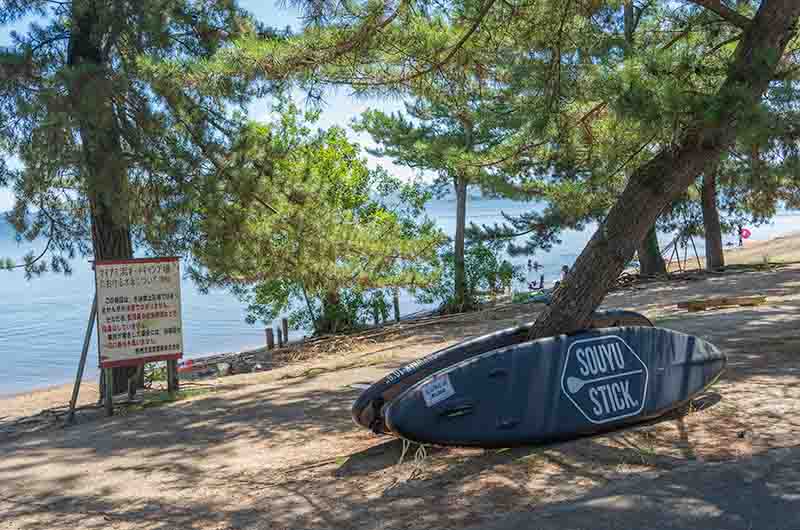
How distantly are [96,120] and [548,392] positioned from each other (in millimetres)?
6022

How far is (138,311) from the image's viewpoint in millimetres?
8242

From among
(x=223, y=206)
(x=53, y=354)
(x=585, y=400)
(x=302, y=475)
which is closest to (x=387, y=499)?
(x=302, y=475)

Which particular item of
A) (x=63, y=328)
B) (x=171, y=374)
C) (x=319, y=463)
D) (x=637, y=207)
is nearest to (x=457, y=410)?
(x=319, y=463)

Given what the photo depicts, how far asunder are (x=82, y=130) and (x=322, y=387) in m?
3.94

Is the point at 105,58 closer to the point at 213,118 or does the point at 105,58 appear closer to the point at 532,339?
the point at 213,118

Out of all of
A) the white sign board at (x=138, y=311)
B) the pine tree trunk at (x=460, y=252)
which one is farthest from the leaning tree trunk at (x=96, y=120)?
the pine tree trunk at (x=460, y=252)

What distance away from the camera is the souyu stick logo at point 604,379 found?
207 inches

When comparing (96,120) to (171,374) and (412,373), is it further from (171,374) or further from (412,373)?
(412,373)

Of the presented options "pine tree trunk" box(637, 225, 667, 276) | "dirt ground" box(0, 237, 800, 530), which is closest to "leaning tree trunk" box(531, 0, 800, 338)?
"dirt ground" box(0, 237, 800, 530)

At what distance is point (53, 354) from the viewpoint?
22.1 meters

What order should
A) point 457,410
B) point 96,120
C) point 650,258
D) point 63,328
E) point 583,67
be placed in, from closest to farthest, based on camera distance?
point 457,410
point 583,67
point 96,120
point 650,258
point 63,328

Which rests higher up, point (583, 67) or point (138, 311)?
point (583, 67)

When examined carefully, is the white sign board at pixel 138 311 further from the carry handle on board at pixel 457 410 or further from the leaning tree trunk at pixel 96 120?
the carry handle on board at pixel 457 410

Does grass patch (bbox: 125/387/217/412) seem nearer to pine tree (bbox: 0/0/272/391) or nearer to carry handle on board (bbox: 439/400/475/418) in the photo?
pine tree (bbox: 0/0/272/391)
